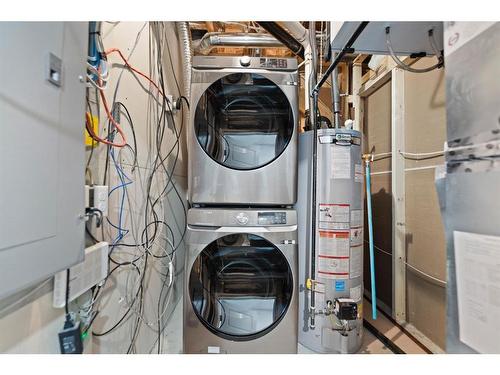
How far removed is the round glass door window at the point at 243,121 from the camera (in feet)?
4.54

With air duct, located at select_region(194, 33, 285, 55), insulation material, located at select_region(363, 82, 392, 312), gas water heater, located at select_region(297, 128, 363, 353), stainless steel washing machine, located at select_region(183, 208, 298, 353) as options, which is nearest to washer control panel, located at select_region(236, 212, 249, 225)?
stainless steel washing machine, located at select_region(183, 208, 298, 353)

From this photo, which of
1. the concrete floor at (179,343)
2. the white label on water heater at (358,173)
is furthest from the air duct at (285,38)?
the concrete floor at (179,343)

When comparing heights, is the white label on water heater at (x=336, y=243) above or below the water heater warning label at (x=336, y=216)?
below

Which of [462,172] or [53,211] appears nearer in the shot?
[462,172]

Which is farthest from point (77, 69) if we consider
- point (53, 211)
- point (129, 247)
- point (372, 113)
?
point (372, 113)

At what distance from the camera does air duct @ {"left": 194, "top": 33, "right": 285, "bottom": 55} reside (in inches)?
70.2

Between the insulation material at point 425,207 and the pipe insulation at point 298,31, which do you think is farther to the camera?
the pipe insulation at point 298,31

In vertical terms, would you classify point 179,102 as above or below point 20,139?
above

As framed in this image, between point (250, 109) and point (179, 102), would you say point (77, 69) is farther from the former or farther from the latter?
point (179, 102)

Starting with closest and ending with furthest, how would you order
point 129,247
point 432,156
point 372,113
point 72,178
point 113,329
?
point 72,178 < point 113,329 < point 129,247 < point 432,156 < point 372,113

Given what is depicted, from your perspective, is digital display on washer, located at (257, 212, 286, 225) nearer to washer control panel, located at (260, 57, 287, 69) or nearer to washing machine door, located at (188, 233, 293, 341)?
washing machine door, located at (188, 233, 293, 341)

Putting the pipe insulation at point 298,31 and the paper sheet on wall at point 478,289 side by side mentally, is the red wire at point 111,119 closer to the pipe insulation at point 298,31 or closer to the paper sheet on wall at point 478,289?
the pipe insulation at point 298,31

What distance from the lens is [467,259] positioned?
17.9 inches
